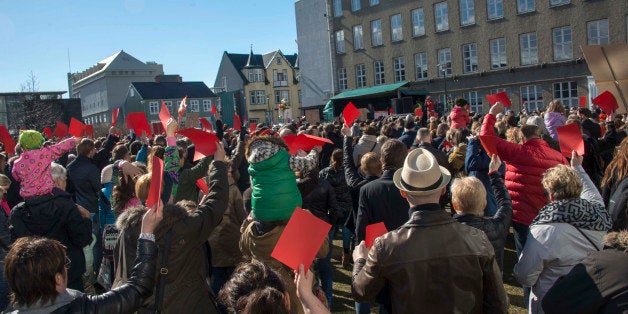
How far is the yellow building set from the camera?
6619 cm

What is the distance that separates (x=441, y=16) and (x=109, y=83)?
202 feet

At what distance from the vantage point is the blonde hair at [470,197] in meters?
3.66

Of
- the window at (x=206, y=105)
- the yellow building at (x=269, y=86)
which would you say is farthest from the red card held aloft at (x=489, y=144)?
the window at (x=206, y=105)

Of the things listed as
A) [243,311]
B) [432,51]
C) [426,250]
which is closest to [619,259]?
[426,250]

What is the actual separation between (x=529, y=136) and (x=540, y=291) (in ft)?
6.61

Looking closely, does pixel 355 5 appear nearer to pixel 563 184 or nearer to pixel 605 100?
pixel 605 100

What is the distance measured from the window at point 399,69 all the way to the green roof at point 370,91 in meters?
0.81

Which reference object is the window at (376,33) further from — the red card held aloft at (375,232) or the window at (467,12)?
the red card held aloft at (375,232)

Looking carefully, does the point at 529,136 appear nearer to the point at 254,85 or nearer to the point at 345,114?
the point at 345,114

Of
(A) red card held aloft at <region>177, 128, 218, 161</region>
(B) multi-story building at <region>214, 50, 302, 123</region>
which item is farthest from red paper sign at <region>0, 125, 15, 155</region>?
(B) multi-story building at <region>214, 50, 302, 123</region>

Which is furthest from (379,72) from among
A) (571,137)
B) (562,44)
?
(571,137)

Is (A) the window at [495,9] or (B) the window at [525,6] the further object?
(A) the window at [495,9]

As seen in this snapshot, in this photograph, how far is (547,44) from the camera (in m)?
31.0

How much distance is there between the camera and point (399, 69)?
1540 inches
